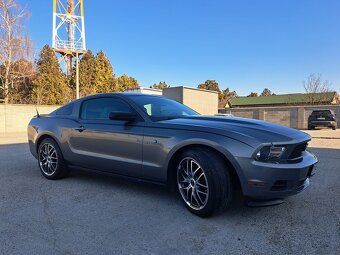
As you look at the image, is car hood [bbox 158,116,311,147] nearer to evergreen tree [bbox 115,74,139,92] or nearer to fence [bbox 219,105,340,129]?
fence [bbox 219,105,340,129]

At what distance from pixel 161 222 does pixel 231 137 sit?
4.02 feet

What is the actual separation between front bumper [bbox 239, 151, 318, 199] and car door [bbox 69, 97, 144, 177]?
150 cm

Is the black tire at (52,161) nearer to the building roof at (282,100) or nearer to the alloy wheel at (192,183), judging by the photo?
the alloy wheel at (192,183)

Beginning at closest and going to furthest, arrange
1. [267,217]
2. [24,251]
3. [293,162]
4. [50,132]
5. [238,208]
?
[24,251]
[293,162]
[267,217]
[238,208]
[50,132]

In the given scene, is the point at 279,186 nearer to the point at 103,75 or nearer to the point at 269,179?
the point at 269,179

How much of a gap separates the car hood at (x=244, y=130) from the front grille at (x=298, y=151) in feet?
0.21

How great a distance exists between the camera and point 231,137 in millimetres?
3529

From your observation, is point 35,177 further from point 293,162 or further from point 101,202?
point 293,162

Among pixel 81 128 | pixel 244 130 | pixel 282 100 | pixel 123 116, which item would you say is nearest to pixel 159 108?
pixel 123 116

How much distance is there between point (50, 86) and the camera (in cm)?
3206

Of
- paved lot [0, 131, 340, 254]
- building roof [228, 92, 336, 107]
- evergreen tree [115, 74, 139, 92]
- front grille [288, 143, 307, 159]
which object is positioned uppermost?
evergreen tree [115, 74, 139, 92]

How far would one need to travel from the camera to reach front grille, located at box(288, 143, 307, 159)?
11.6 feet

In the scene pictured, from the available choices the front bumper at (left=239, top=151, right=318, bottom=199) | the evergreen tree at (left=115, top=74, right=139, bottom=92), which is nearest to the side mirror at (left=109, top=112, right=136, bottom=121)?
the front bumper at (left=239, top=151, right=318, bottom=199)

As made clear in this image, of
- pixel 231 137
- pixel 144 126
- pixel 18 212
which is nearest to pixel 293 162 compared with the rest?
pixel 231 137
